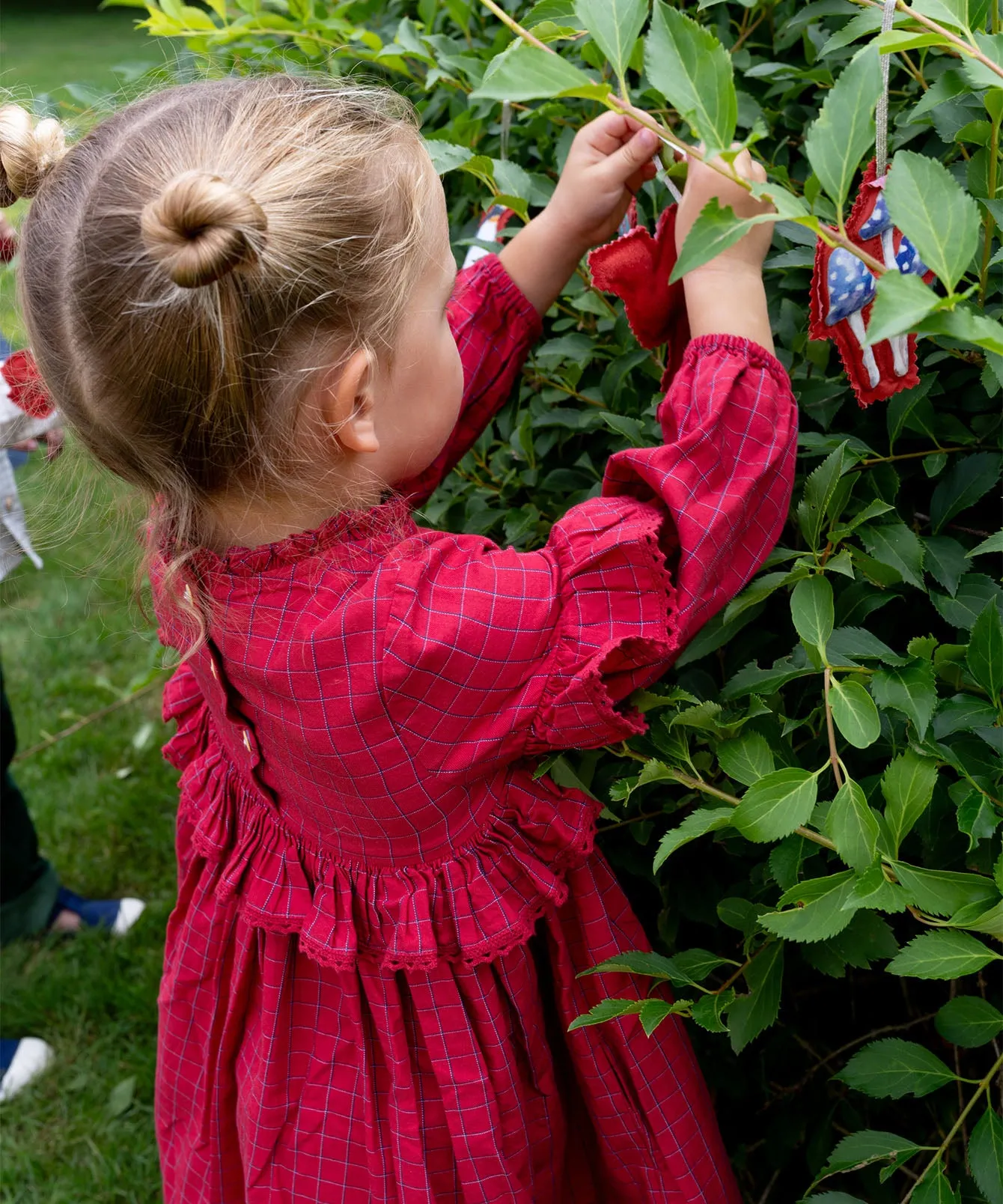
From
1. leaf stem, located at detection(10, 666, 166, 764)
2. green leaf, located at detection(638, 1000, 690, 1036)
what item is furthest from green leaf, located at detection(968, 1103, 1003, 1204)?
leaf stem, located at detection(10, 666, 166, 764)

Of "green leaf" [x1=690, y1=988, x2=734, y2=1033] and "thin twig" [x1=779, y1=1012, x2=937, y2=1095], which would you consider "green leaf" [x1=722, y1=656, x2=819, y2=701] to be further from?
"thin twig" [x1=779, y1=1012, x2=937, y2=1095]

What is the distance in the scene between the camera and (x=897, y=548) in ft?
3.95

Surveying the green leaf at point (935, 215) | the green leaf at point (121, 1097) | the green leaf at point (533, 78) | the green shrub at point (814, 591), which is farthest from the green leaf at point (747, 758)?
the green leaf at point (121, 1097)

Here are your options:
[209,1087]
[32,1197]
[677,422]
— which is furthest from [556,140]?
[32,1197]

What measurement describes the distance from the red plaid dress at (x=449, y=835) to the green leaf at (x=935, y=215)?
1.33 ft

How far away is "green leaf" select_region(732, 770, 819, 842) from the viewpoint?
105 cm

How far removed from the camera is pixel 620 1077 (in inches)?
57.9

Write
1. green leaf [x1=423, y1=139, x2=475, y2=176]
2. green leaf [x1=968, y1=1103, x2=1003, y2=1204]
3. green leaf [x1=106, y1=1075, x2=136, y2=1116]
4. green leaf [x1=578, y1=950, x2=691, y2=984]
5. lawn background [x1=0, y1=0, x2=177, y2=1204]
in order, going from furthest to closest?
green leaf [x1=106, y1=1075, x2=136, y2=1116] → lawn background [x1=0, y1=0, x2=177, y2=1204] → green leaf [x1=423, y1=139, x2=475, y2=176] → green leaf [x1=578, y1=950, x2=691, y2=984] → green leaf [x1=968, y1=1103, x2=1003, y2=1204]

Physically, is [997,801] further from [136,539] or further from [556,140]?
[556,140]

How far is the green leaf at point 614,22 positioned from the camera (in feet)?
3.02

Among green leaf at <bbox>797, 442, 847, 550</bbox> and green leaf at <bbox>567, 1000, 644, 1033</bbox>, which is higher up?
green leaf at <bbox>797, 442, 847, 550</bbox>

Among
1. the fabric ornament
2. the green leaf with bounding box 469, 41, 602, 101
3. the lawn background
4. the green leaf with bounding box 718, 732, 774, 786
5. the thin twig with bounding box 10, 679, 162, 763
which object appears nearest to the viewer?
the green leaf with bounding box 469, 41, 602, 101

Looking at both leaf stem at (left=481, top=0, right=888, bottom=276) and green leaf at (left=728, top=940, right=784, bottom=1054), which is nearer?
leaf stem at (left=481, top=0, right=888, bottom=276)

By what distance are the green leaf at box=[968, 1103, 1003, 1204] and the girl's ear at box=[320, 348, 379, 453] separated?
907 mm
